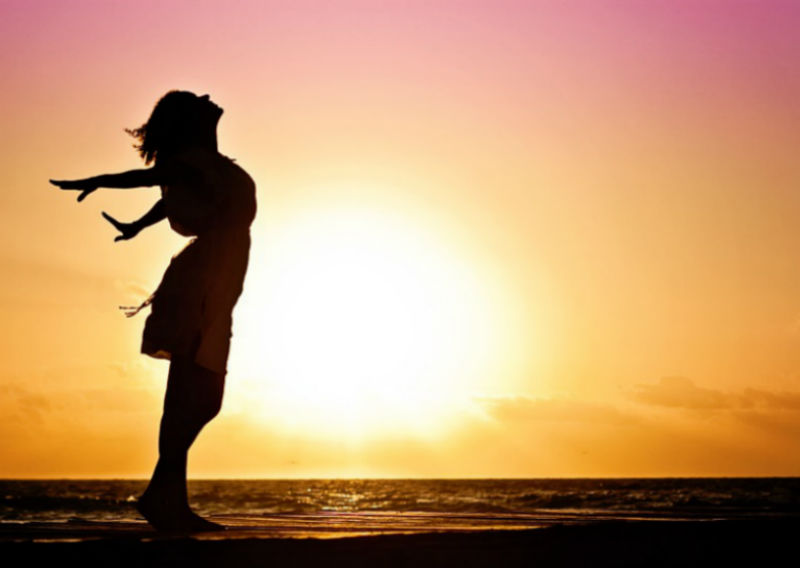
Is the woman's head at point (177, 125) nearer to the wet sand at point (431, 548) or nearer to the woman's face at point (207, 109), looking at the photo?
the woman's face at point (207, 109)

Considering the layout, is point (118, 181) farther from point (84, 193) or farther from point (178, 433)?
point (178, 433)

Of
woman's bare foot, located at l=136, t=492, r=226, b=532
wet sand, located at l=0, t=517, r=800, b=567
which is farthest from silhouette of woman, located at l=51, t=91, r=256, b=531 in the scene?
wet sand, located at l=0, t=517, r=800, b=567

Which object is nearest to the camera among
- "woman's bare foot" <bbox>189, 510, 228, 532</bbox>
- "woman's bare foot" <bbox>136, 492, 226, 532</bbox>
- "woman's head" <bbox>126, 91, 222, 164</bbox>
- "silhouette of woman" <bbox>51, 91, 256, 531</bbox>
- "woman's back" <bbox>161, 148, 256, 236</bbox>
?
"woman's bare foot" <bbox>189, 510, 228, 532</bbox>

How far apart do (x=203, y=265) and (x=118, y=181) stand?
26.9 inches

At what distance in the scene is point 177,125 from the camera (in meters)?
6.42

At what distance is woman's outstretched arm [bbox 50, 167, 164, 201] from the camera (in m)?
5.93

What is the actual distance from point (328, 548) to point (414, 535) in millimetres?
489

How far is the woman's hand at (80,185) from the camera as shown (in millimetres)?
5914

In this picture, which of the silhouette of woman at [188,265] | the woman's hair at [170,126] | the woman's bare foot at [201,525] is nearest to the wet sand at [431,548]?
the woman's bare foot at [201,525]

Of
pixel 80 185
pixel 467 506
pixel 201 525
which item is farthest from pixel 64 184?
pixel 467 506

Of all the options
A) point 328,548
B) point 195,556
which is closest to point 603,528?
point 328,548

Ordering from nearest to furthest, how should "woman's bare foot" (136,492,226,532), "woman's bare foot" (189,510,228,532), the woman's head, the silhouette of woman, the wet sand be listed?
the wet sand → "woman's bare foot" (189,510,228,532) → "woman's bare foot" (136,492,226,532) → the silhouette of woman → the woman's head

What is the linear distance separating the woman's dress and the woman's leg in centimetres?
10

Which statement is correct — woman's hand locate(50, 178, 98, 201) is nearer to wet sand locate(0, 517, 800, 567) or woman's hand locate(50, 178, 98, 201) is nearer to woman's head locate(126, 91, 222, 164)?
woman's head locate(126, 91, 222, 164)
